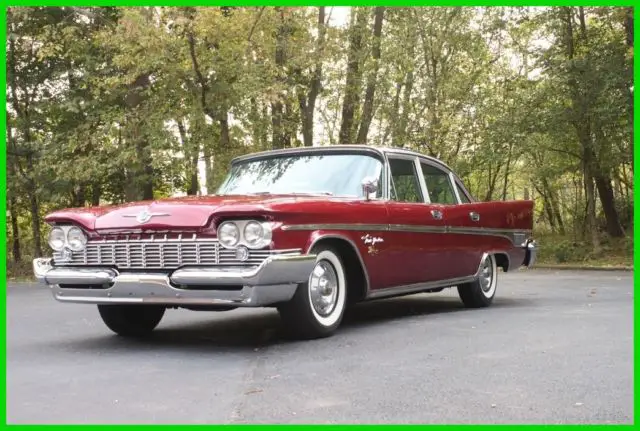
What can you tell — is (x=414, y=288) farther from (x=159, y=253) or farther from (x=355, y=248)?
(x=159, y=253)

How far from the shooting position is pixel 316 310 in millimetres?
6594

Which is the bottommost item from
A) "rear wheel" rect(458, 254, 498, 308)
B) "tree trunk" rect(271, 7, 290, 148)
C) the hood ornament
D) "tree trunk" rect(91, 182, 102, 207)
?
"rear wheel" rect(458, 254, 498, 308)

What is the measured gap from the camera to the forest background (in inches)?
707

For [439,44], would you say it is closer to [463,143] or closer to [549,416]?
[463,143]

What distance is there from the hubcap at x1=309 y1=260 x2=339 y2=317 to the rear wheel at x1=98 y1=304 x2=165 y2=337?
5.12 feet

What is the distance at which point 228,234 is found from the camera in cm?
599

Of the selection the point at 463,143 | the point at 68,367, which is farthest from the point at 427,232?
the point at 463,143

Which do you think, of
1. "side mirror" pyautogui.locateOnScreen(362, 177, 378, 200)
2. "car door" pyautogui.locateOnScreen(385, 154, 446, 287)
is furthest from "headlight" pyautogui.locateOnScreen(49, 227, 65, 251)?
"car door" pyautogui.locateOnScreen(385, 154, 446, 287)

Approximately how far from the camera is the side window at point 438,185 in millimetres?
8648

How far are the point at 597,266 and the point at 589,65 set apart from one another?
17.2ft

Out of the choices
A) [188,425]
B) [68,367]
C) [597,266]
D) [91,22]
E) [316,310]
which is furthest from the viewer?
[91,22]

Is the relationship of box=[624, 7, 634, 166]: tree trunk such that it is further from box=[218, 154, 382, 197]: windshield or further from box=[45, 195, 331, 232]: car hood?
box=[45, 195, 331, 232]: car hood

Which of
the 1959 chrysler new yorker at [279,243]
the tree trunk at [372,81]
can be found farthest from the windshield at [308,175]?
the tree trunk at [372,81]

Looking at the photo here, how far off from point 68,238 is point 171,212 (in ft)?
3.58
